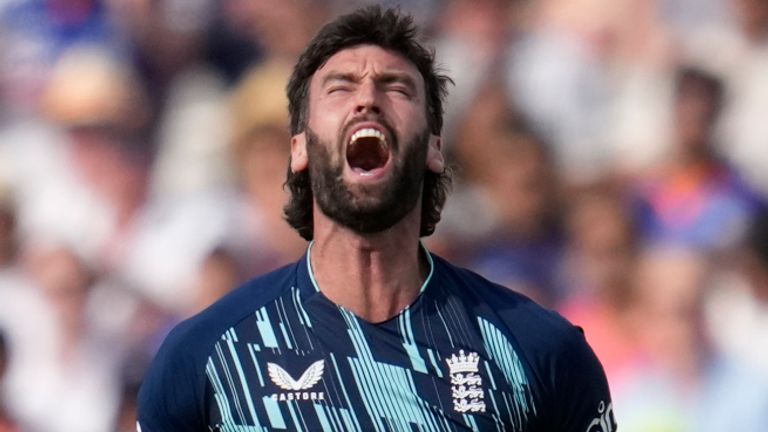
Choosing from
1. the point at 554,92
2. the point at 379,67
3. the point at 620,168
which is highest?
the point at 554,92

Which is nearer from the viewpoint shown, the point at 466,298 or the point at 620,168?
the point at 466,298

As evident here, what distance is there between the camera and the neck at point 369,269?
3.14m

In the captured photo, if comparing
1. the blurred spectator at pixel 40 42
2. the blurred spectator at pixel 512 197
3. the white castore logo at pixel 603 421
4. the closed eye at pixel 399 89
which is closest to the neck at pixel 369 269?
the closed eye at pixel 399 89

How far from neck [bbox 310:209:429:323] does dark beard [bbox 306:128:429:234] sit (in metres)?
0.04

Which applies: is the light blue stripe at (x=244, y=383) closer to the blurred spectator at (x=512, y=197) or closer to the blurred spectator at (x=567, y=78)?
the blurred spectator at (x=512, y=197)

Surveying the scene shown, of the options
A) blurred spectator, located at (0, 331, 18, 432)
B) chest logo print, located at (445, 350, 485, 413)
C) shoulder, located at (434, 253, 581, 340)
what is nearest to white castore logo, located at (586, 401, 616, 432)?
shoulder, located at (434, 253, 581, 340)

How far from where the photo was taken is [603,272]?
580 cm

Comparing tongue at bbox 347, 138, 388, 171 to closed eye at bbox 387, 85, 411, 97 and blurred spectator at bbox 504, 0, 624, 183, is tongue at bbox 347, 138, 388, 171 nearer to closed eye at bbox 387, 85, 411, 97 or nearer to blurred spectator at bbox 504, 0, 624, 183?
closed eye at bbox 387, 85, 411, 97

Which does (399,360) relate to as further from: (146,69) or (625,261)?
(146,69)

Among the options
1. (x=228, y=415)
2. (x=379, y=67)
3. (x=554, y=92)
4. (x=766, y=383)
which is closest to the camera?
(x=228, y=415)

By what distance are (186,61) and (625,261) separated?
219 cm

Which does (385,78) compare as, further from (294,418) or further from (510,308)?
(294,418)

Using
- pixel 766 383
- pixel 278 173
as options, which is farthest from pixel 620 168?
pixel 278 173

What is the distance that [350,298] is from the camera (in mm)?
3145
